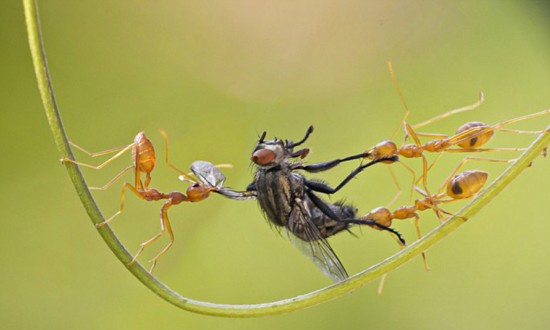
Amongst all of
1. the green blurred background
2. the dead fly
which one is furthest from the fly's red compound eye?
the green blurred background

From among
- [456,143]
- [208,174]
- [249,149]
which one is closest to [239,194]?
[208,174]

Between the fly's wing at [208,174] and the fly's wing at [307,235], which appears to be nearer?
the fly's wing at [307,235]

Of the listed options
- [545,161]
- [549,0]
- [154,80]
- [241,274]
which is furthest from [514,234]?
[154,80]

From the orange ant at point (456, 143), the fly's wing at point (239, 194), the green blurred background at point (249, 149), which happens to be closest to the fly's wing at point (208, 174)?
the fly's wing at point (239, 194)

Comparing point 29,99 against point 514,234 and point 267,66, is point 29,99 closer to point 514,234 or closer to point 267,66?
point 267,66

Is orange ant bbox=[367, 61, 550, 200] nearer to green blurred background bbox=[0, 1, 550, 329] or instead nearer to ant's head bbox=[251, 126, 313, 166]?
ant's head bbox=[251, 126, 313, 166]

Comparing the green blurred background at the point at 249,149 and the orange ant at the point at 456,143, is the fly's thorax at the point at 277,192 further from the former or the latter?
the green blurred background at the point at 249,149
